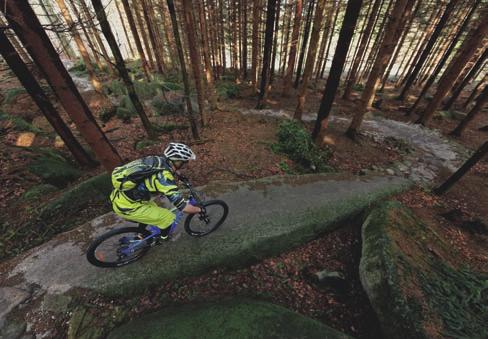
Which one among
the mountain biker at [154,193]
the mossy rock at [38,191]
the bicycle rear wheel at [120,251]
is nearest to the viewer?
the mountain biker at [154,193]

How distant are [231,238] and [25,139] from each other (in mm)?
12074

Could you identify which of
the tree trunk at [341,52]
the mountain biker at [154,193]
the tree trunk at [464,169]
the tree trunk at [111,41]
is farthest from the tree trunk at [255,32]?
the mountain biker at [154,193]

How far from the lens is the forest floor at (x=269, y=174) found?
422 cm

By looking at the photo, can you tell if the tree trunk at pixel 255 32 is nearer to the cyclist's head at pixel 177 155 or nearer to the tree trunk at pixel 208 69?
the tree trunk at pixel 208 69

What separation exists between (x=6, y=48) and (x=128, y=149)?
5.01m

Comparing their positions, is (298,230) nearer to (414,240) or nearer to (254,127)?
(414,240)

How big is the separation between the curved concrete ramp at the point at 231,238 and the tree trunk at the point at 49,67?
2.11 m

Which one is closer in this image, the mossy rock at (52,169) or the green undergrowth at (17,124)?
the mossy rock at (52,169)

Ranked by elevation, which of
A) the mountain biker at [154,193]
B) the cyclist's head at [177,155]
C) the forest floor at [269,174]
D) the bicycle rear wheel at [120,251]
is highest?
the cyclist's head at [177,155]

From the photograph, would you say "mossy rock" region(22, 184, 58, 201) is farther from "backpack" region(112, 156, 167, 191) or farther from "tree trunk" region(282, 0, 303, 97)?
"tree trunk" region(282, 0, 303, 97)

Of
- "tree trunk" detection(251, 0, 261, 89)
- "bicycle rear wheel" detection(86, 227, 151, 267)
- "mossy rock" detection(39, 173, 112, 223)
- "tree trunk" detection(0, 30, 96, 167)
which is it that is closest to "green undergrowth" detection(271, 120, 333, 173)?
"bicycle rear wheel" detection(86, 227, 151, 267)

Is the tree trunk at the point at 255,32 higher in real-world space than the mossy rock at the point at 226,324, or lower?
higher

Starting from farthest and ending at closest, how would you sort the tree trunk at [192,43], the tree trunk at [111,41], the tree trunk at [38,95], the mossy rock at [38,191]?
the tree trunk at [192,43] < the tree trunk at [111,41] < the mossy rock at [38,191] < the tree trunk at [38,95]

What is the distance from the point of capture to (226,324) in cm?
339
